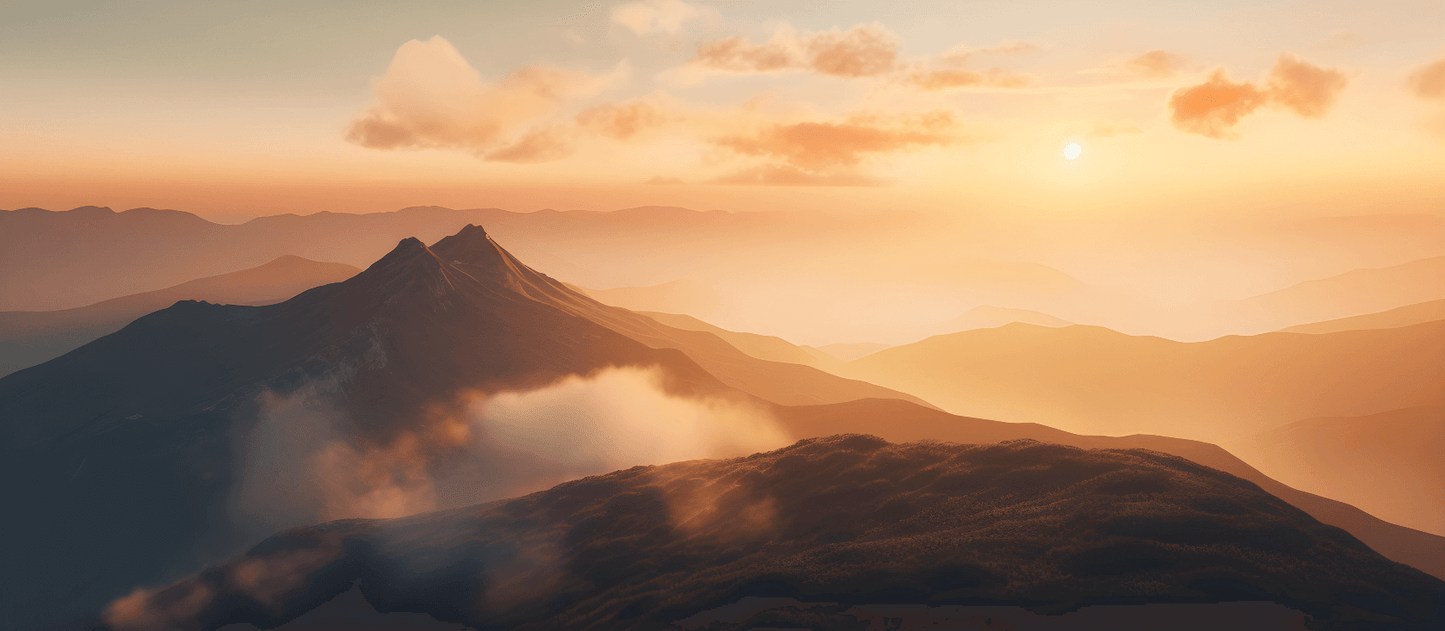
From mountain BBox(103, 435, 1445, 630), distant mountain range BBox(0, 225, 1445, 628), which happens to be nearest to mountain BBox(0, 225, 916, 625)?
distant mountain range BBox(0, 225, 1445, 628)

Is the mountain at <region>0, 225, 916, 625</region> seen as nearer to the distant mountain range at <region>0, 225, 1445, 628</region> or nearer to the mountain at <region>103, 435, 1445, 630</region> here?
the distant mountain range at <region>0, 225, 1445, 628</region>

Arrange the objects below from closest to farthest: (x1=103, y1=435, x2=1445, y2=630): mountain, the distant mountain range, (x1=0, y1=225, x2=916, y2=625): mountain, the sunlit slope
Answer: (x1=103, y1=435, x2=1445, y2=630): mountain, the sunlit slope, the distant mountain range, (x1=0, y1=225, x2=916, y2=625): mountain

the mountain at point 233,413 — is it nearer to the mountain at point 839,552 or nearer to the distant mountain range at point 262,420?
the distant mountain range at point 262,420

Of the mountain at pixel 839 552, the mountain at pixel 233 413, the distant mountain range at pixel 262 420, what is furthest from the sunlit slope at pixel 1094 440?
the mountain at pixel 839 552

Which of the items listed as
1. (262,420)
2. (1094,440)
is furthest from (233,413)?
(1094,440)

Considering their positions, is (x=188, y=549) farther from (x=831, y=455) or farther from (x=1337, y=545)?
(x=1337, y=545)
